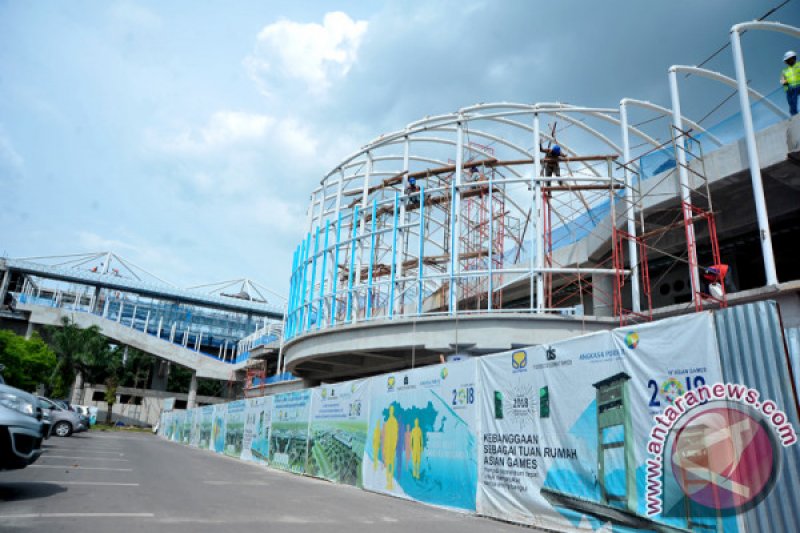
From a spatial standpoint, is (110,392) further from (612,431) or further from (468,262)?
(612,431)

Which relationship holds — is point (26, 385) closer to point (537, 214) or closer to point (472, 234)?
point (472, 234)

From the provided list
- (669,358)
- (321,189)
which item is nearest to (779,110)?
(669,358)

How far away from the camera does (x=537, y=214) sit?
20484 mm

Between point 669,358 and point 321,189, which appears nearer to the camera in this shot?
point 669,358

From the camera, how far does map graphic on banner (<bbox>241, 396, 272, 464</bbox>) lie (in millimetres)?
19516

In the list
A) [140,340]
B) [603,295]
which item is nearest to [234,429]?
[603,295]

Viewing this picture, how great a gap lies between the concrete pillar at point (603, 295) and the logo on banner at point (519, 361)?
11815 mm

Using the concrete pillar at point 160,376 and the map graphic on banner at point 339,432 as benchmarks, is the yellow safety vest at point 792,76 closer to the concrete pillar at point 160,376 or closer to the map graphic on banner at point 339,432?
the map graphic on banner at point 339,432

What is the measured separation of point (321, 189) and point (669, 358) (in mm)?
25682

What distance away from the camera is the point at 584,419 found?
7305 millimetres

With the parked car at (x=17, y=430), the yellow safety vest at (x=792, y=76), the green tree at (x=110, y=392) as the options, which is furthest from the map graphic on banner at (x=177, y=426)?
the yellow safety vest at (x=792, y=76)

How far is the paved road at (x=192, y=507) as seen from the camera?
644cm

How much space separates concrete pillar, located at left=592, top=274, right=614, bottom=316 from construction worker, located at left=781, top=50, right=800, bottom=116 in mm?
8197
